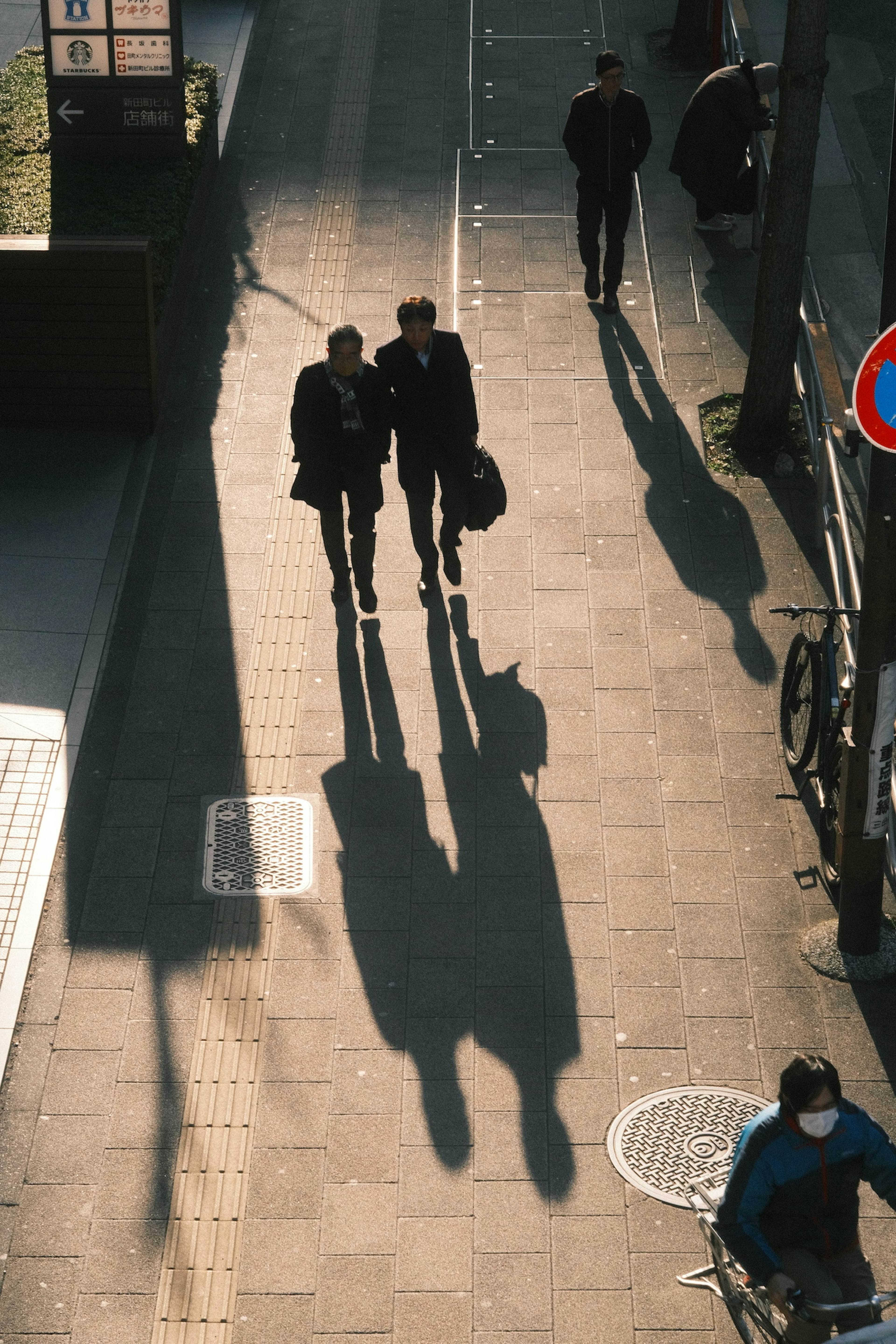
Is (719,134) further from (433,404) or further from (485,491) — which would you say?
(433,404)

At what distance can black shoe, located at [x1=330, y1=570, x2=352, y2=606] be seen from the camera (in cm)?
886

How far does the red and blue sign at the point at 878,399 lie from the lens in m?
5.83

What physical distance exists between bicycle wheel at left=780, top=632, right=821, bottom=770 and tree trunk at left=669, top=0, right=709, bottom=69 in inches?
345

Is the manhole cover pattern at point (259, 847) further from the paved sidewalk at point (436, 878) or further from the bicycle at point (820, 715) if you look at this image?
the bicycle at point (820, 715)

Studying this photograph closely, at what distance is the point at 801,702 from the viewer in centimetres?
769

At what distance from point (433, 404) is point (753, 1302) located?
491 centimetres

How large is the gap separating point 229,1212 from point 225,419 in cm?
603

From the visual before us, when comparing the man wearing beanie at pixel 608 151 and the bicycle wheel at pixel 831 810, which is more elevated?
the man wearing beanie at pixel 608 151

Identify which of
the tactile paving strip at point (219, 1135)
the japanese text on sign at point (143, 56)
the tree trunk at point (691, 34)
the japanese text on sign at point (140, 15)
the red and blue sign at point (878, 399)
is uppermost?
the red and blue sign at point (878, 399)

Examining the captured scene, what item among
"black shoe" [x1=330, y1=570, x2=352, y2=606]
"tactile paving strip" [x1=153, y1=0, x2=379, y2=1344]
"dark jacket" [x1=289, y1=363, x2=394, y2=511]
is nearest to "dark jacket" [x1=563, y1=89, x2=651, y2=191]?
"tactile paving strip" [x1=153, y1=0, x2=379, y2=1344]

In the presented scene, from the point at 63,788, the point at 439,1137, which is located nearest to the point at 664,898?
the point at 439,1137

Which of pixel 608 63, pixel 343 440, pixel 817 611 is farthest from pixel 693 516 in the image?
pixel 608 63

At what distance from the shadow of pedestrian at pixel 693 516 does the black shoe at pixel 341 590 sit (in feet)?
6.11

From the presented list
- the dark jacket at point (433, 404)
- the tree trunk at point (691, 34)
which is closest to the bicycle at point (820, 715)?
the dark jacket at point (433, 404)
